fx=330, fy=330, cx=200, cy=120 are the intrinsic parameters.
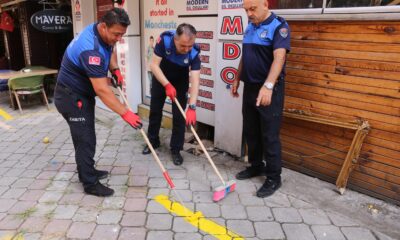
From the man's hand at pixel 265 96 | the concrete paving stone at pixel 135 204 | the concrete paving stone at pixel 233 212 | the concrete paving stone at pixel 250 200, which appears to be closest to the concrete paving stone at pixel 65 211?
the concrete paving stone at pixel 135 204

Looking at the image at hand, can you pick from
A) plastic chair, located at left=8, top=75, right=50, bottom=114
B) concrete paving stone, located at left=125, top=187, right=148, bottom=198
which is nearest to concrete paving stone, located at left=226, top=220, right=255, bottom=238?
concrete paving stone, located at left=125, top=187, right=148, bottom=198

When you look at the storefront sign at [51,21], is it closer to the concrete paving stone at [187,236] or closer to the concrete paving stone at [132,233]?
the concrete paving stone at [132,233]

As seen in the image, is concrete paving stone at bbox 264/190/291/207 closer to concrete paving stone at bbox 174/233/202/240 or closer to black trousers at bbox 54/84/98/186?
concrete paving stone at bbox 174/233/202/240

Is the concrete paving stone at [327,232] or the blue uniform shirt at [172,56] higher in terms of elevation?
the blue uniform shirt at [172,56]

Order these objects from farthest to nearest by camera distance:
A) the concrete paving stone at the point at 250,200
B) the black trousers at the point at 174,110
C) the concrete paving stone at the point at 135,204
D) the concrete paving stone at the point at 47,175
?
the black trousers at the point at 174,110 → the concrete paving stone at the point at 47,175 → the concrete paving stone at the point at 250,200 → the concrete paving stone at the point at 135,204

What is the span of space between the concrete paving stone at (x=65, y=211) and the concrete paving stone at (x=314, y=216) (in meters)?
2.35

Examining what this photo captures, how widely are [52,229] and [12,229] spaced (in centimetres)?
38

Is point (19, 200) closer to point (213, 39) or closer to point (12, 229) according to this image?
point (12, 229)

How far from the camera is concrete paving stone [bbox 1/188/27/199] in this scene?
370 centimetres

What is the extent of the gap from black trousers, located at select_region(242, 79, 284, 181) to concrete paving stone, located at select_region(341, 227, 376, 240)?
0.91m

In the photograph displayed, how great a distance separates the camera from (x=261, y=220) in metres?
3.29

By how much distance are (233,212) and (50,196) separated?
2048 millimetres

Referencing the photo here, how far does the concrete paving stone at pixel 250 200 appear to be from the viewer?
3.58m

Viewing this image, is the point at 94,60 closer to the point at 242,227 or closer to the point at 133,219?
the point at 133,219
